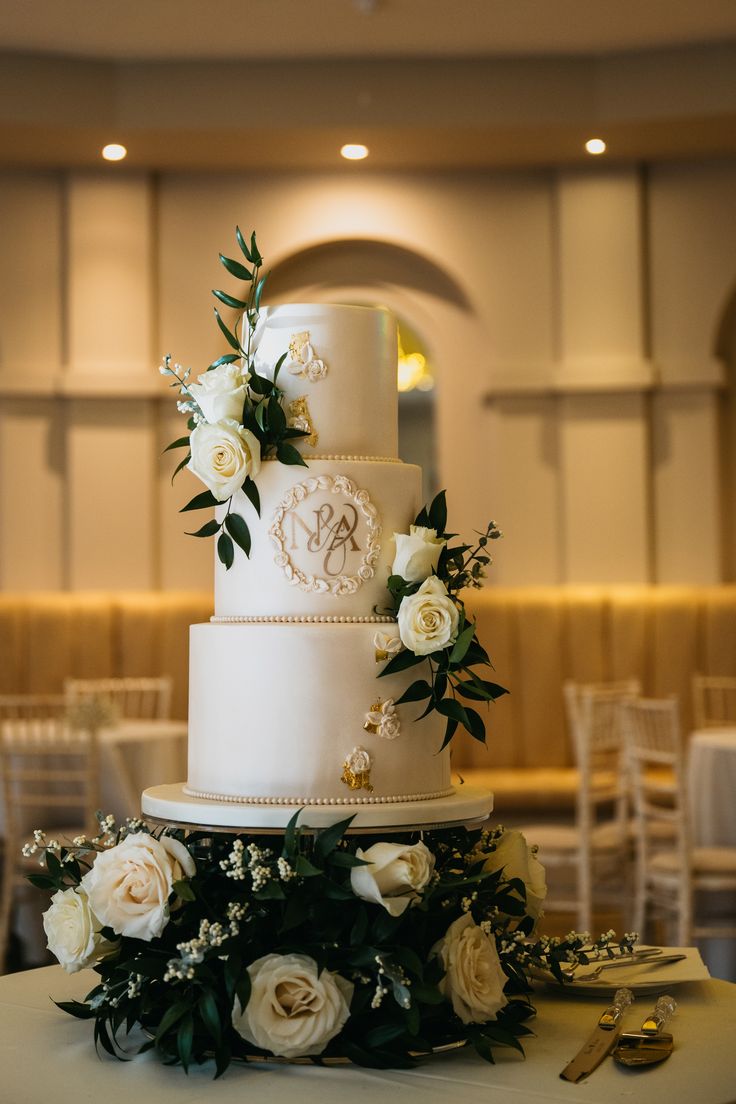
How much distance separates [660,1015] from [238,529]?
909 millimetres

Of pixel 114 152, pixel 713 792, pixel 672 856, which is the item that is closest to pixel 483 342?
pixel 114 152

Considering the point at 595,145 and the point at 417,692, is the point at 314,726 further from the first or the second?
the point at 595,145

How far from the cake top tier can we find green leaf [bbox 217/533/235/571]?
0.17 meters

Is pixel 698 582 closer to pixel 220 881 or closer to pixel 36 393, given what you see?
pixel 36 393

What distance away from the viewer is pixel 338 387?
204cm

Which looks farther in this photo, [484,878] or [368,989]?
[484,878]

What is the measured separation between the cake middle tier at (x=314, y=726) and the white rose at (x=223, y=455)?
0.22 meters

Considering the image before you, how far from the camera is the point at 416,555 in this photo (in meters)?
1.92

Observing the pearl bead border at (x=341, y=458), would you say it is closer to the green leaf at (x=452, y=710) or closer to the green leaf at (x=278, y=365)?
the green leaf at (x=278, y=365)

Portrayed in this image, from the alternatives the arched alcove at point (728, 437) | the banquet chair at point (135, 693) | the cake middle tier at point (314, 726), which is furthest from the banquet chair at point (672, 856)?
the cake middle tier at point (314, 726)

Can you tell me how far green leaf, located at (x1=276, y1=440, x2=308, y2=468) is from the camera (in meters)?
1.93

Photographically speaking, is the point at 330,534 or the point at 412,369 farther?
the point at 412,369

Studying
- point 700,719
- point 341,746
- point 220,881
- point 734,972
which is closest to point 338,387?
point 341,746

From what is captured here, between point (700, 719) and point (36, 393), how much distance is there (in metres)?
3.90
